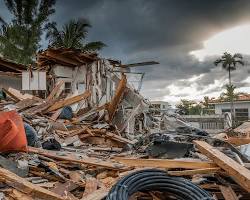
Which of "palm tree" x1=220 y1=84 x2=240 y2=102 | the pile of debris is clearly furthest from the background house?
"palm tree" x1=220 y1=84 x2=240 y2=102

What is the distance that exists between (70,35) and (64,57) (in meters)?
16.0

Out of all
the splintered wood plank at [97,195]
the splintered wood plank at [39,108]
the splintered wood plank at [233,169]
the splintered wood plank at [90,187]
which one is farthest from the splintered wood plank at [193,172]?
the splintered wood plank at [39,108]

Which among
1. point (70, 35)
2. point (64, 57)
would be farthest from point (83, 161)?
point (70, 35)

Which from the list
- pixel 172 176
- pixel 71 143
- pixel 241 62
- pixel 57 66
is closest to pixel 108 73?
pixel 57 66

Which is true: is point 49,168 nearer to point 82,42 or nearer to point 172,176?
point 172,176

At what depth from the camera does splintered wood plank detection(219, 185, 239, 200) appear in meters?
4.99

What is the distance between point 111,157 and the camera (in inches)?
320

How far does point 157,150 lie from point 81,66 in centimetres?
1191

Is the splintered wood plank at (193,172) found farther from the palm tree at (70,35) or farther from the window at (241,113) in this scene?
the window at (241,113)

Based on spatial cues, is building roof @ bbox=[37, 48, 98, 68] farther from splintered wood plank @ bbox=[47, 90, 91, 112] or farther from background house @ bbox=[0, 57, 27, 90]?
splintered wood plank @ bbox=[47, 90, 91, 112]

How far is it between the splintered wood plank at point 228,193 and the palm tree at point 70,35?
28.6m

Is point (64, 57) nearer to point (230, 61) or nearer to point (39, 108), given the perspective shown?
point (39, 108)

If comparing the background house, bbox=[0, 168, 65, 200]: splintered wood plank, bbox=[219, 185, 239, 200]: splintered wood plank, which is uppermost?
the background house

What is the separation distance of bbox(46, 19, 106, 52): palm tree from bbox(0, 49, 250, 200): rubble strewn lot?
19726 mm
